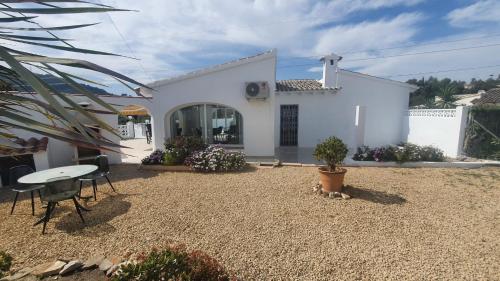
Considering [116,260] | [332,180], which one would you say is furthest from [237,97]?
[116,260]

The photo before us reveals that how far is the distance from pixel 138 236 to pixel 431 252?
5.50 m

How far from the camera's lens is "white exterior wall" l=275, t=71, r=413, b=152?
1402 cm

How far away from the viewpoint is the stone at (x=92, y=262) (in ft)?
11.8

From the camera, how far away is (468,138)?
10930mm

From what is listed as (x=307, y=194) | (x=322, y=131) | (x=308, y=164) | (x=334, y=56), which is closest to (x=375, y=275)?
(x=307, y=194)

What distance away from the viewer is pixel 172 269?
264 cm

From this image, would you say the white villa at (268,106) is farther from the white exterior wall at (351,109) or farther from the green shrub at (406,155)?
the green shrub at (406,155)

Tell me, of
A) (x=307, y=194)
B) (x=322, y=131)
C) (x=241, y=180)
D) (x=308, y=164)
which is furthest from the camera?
(x=322, y=131)

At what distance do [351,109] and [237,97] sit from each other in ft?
24.8

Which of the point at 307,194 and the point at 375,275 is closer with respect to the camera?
the point at 375,275

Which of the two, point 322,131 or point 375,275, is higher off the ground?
point 322,131

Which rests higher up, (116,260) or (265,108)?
(265,108)

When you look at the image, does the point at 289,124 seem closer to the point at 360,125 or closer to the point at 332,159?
the point at 360,125

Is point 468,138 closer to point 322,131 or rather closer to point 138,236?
point 322,131
